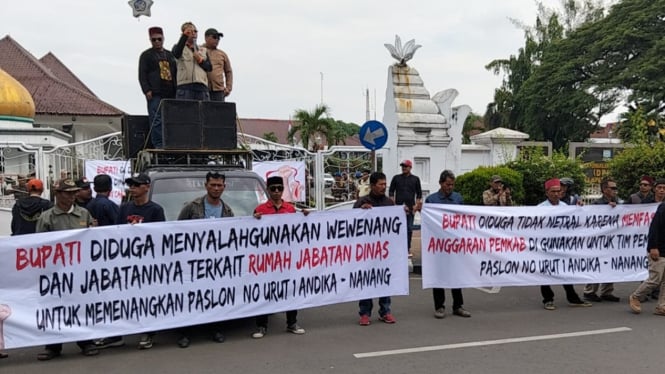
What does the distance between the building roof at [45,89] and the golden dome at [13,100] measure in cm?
483

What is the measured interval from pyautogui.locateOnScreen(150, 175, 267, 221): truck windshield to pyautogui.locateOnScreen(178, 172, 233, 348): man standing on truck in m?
0.66

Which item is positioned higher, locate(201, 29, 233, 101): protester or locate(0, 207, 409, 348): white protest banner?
locate(201, 29, 233, 101): protester

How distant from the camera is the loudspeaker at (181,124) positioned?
7859 millimetres

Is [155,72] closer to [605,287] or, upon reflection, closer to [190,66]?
[190,66]

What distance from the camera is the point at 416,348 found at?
17.5 feet

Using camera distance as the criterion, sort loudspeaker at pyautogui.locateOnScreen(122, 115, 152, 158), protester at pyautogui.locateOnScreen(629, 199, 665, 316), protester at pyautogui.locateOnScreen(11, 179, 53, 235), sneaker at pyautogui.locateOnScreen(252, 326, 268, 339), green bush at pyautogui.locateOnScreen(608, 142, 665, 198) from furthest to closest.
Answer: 1. green bush at pyautogui.locateOnScreen(608, 142, 665, 198)
2. loudspeaker at pyautogui.locateOnScreen(122, 115, 152, 158)
3. protester at pyautogui.locateOnScreen(629, 199, 665, 316)
4. protester at pyautogui.locateOnScreen(11, 179, 53, 235)
5. sneaker at pyautogui.locateOnScreen(252, 326, 268, 339)

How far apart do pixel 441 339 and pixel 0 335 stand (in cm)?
400

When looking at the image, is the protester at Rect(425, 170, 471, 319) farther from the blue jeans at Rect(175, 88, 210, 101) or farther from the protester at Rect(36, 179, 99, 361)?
the blue jeans at Rect(175, 88, 210, 101)

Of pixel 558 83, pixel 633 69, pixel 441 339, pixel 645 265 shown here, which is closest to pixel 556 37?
pixel 558 83

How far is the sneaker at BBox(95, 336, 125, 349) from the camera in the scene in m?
5.49

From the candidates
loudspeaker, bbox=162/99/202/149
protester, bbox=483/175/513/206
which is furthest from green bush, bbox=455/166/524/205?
loudspeaker, bbox=162/99/202/149

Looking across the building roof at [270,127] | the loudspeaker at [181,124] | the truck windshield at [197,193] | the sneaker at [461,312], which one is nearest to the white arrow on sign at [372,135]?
the loudspeaker at [181,124]

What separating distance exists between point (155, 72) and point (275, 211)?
418 centimetres

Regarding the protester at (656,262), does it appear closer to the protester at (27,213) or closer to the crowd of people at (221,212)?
the crowd of people at (221,212)
